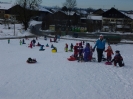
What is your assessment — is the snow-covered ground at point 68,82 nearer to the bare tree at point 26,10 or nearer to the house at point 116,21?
the bare tree at point 26,10

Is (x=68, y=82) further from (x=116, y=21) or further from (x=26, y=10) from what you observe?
(x=116, y=21)

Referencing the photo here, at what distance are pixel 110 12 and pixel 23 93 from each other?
218 ft

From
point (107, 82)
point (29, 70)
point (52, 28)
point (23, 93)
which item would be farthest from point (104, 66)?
point (52, 28)

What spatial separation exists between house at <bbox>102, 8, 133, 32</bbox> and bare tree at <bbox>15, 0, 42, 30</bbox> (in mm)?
19019

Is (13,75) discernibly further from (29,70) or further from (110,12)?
(110,12)

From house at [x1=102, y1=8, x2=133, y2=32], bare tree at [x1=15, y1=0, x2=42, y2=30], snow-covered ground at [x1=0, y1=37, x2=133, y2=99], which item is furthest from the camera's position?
house at [x1=102, y1=8, x2=133, y2=32]

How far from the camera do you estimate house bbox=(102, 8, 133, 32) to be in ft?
194

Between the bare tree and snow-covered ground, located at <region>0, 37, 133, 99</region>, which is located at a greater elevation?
the bare tree

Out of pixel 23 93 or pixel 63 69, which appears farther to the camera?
pixel 63 69

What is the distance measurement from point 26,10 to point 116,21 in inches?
1195

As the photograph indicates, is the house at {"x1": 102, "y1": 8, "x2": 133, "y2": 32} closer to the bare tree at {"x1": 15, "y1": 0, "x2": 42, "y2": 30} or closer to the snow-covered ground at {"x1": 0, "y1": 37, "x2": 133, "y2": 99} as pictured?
the bare tree at {"x1": 15, "y1": 0, "x2": 42, "y2": 30}

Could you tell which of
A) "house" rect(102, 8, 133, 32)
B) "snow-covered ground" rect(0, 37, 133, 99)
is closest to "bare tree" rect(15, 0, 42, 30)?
"house" rect(102, 8, 133, 32)

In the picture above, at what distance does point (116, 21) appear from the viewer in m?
68.5

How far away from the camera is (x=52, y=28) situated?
171 feet
